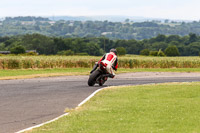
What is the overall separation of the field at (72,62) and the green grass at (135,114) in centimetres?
2153

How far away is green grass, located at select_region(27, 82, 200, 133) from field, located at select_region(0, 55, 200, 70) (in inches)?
847

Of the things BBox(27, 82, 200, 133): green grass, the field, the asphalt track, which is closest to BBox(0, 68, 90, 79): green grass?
the field

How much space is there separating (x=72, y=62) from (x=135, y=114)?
1114 inches

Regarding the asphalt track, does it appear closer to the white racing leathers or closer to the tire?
the tire

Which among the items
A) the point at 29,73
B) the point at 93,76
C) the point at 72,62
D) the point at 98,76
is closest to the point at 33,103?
the point at 93,76

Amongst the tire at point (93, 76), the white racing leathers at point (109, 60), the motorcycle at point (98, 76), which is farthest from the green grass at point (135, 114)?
the tire at point (93, 76)

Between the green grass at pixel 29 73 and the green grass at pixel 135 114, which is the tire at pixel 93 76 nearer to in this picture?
the green grass at pixel 135 114

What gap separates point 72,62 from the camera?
40.0m

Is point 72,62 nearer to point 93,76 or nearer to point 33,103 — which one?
point 93,76

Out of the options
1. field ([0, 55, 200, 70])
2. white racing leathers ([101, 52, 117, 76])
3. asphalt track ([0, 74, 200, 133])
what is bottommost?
field ([0, 55, 200, 70])

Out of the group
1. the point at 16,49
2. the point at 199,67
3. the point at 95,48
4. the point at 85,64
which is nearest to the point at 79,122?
the point at 85,64

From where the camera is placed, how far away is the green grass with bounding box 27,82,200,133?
10.0 meters

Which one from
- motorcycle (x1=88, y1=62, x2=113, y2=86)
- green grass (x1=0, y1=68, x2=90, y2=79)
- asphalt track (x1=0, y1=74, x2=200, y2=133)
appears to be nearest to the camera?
asphalt track (x1=0, y1=74, x2=200, y2=133)

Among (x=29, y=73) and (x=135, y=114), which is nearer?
(x=135, y=114)
